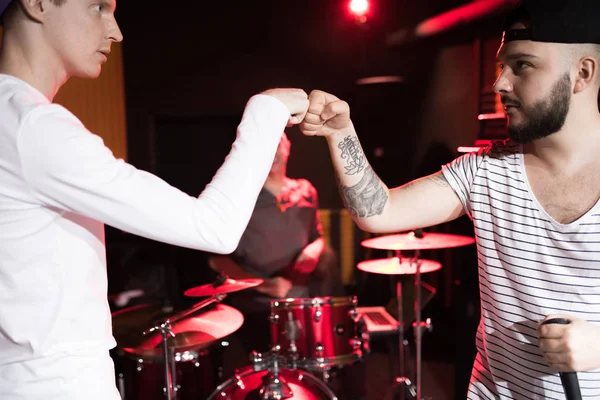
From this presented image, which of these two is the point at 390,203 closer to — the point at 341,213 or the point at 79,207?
the point at 79,207

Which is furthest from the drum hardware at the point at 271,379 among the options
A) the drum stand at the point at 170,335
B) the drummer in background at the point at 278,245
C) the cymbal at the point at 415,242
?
the drummer in background at the point at 278,245

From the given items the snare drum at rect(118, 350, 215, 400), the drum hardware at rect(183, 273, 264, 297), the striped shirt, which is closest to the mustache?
the striped shirt

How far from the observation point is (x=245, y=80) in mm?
5828

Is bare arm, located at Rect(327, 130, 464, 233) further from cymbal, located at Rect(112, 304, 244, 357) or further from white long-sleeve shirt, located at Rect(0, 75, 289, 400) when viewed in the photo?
cymbal, located at Rect(112, 304, 244, 357)

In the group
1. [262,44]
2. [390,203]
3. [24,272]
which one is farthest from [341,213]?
[24,272]

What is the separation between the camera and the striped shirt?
5.27ft

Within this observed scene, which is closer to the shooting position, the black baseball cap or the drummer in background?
the black baseball cap

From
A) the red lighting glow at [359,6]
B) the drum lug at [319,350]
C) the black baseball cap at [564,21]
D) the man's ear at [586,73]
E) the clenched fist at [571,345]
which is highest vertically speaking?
the red lighting glow at [359,6]

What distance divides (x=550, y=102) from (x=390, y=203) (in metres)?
0.59

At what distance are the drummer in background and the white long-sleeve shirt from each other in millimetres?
3123

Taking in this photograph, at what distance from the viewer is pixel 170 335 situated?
3.04 meters

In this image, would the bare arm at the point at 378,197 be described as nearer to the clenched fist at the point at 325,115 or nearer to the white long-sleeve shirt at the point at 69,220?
the clenched fist at the point at 325,115

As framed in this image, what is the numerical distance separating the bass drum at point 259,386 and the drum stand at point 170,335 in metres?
0.24

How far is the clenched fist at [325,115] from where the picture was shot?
1755 mm
